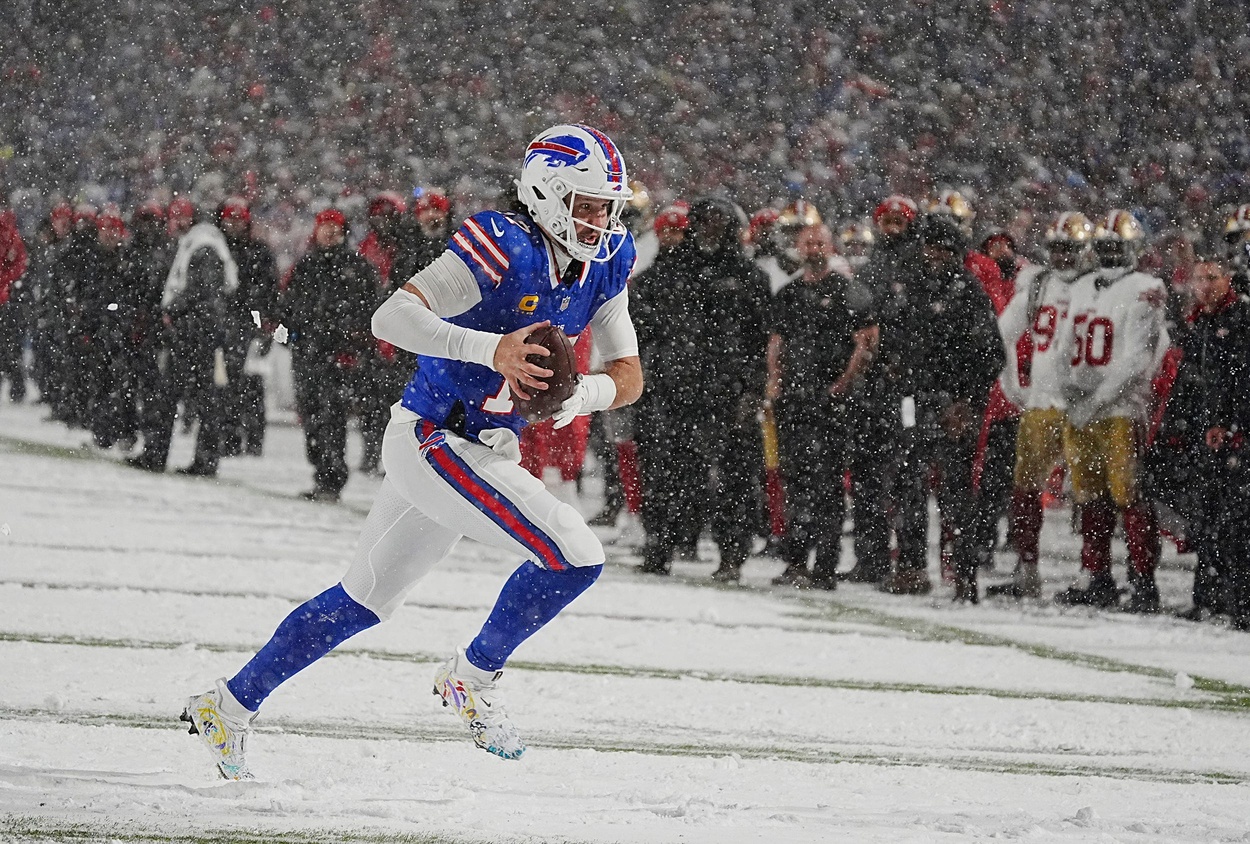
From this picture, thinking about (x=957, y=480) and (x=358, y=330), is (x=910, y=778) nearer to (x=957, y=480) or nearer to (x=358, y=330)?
(x=957, y=480)

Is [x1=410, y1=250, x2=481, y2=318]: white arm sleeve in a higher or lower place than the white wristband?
higher

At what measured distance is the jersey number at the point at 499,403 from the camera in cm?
524

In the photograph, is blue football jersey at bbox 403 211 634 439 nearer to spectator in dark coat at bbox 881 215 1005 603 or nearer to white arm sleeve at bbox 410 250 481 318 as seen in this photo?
white arm sleeve at bbox 410 250 481 318

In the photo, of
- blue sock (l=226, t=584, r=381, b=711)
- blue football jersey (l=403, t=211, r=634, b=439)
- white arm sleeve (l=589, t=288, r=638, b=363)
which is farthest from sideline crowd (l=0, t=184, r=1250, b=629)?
blue sock (l=226, t=584, r=381, b=711)

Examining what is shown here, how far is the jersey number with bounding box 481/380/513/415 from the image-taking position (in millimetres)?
5238

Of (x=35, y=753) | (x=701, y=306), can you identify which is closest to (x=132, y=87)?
(x=701, y=306)

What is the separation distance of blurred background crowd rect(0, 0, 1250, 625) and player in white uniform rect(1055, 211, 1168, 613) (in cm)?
6

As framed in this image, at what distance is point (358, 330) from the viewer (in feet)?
42.1

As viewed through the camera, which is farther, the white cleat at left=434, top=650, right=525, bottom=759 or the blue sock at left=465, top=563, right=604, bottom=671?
the white cleat at left=434, top=650, right=525, bottom=759

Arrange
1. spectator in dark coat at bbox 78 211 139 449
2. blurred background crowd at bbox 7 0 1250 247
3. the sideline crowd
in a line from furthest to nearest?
blurred background crowd at bbox 7 0 1250 247 < spectator in dark coat at bbox 78 211 139 449 < the sideline crowd

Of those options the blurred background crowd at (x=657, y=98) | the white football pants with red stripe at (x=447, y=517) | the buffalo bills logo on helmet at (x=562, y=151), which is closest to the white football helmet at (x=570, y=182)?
the buffalo bills logo on helmet at (x=562, y=151)

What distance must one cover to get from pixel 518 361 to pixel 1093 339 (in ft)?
18.4

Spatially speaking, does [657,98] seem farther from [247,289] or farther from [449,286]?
[449,286]

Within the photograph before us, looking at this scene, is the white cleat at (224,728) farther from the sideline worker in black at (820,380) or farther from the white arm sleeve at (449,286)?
the sideline worker in black at (820,380)
